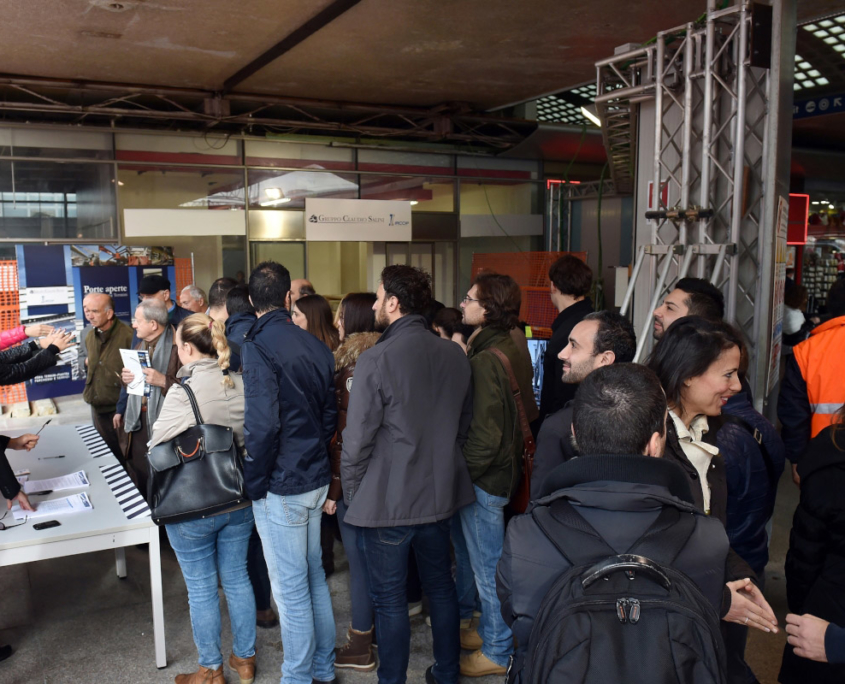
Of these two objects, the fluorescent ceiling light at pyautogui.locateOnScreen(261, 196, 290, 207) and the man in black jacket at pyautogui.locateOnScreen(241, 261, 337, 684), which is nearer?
the man in black jacket at pyautogui.locateOnScreen(241, 261, 337, 684)

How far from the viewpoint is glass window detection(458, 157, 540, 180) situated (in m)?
10.7

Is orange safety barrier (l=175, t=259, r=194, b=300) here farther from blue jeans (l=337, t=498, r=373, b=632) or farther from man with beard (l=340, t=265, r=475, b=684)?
man with beard (l=340, t=265, r=475, b=684)

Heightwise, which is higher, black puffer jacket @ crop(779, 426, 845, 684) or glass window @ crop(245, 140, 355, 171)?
glass window @ crop(245, 140, 355, 171)

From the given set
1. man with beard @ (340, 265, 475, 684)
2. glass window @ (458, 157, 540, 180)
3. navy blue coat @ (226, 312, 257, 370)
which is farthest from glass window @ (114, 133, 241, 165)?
man with beard @ (340, 265, 475, 684)

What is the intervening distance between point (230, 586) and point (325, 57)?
5.62 meters

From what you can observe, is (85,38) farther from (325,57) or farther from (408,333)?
(408,333)

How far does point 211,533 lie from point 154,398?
1272mm

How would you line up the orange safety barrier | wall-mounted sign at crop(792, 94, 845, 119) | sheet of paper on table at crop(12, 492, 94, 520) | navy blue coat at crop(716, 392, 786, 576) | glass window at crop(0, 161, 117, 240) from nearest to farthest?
1. navy blue coat at crop(716, 392, 786, 576)
2. sheet of paper on table at crop(12, 492, 94, 520)
3. glass window at crop(0, 161, 117, 240)
4. the orange safety barrier
5. wall-mounted sign at crop(792, 94, 845, 119)

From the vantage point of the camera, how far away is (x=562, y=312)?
156 inches

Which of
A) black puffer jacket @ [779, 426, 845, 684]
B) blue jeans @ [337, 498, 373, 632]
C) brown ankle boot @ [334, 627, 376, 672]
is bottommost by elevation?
brown ankle boot @ [334, 627, 376, 672]

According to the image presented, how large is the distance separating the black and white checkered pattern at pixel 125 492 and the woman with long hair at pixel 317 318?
1.14 m

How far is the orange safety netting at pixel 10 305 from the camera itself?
7867 mm

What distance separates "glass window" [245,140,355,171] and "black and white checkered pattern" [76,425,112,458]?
5.75m

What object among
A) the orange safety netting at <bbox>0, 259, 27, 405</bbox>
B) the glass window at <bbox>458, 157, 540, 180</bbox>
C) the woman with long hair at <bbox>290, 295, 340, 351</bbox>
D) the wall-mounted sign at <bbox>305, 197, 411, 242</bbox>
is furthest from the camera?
the glass window at <bbox>458, 157, 540, 180</bbox>
